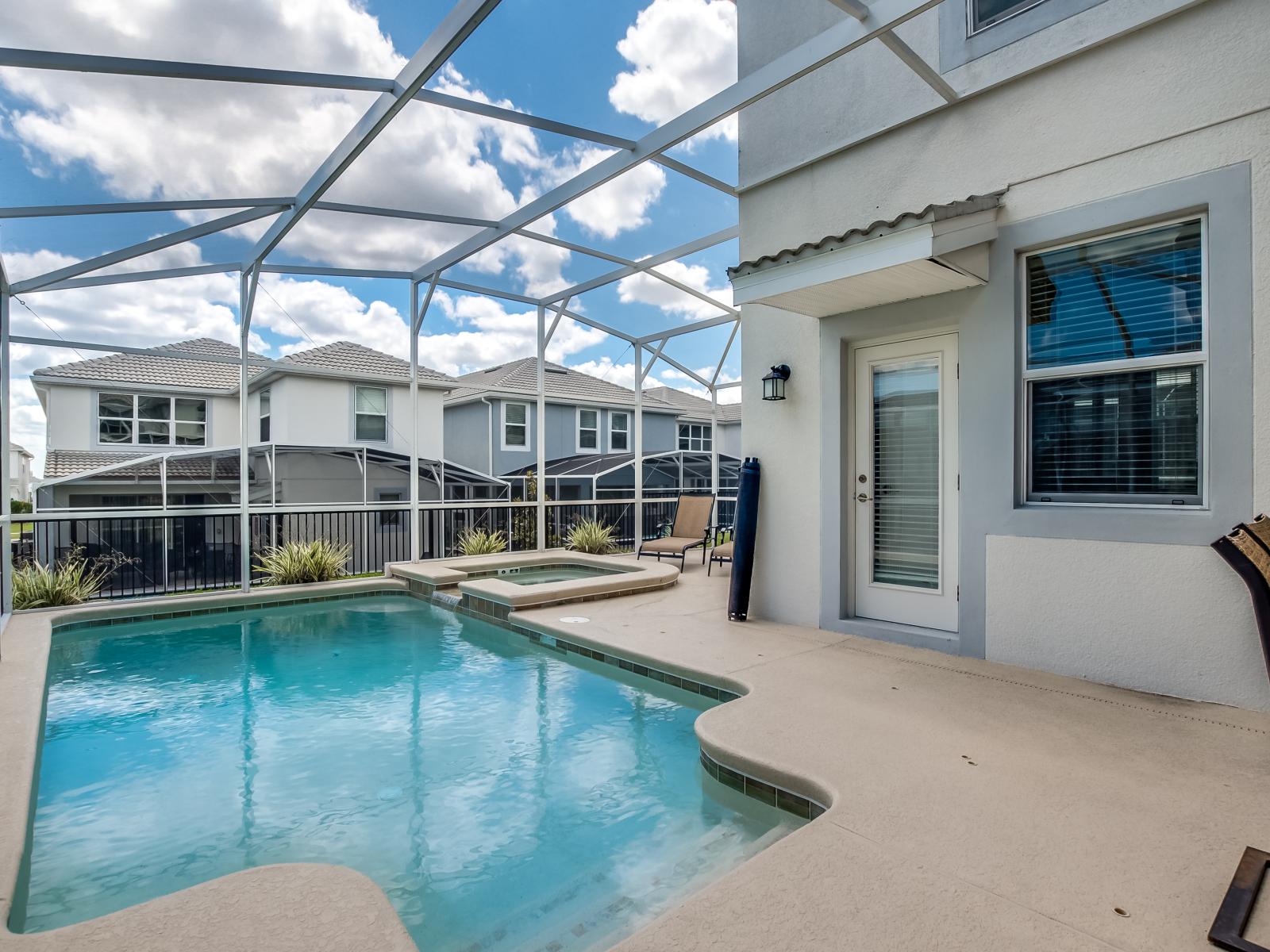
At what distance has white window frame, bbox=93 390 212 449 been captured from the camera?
14.1 meters

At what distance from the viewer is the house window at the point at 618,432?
19453mm

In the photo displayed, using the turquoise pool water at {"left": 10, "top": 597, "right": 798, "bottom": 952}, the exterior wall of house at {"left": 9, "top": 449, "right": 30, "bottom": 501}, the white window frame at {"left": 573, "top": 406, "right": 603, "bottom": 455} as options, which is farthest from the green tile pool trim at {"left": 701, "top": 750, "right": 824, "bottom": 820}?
the exterior wall of house at {"left": 9, "top": 449, "right": 30, "bottom": 501}

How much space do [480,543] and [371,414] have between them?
6954 mm

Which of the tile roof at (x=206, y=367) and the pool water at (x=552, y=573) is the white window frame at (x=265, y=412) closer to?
the tile roof at (x=206, y=367)

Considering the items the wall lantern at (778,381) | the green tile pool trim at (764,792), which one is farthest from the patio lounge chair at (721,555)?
the green tile pool trim at (764,792)

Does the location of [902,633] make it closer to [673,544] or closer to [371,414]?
[673,544]

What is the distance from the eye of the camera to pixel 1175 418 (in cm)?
369

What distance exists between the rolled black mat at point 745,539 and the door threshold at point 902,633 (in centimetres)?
72

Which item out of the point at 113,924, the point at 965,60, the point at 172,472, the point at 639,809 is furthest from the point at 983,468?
the point at 172,472

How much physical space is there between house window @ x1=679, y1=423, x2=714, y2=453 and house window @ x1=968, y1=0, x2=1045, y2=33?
17094 mm

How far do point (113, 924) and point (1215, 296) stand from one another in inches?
199

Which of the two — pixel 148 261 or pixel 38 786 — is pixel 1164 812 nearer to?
pixel 38 786

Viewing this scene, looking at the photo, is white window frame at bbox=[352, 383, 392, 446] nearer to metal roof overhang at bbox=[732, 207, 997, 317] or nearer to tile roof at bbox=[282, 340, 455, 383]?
tile roof at bbox=[282, 340, 455, 383]

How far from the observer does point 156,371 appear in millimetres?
14578
